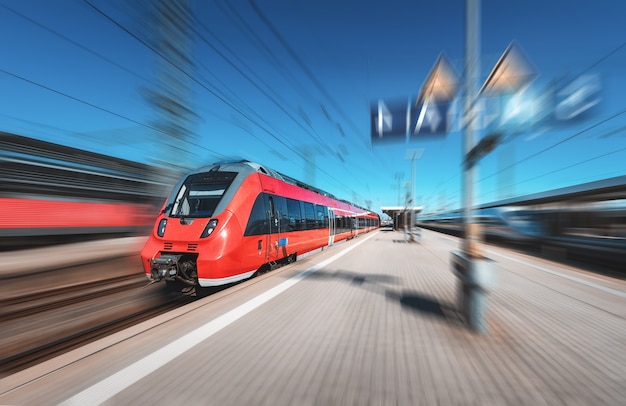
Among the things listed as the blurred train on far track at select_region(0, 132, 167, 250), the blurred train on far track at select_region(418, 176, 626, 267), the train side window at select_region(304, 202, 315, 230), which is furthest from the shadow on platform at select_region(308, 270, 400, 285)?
the blurred train on far track at select_region(0, 132, 167, 250)

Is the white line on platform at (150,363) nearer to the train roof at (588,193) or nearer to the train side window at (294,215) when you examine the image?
the train side window at (294,215)

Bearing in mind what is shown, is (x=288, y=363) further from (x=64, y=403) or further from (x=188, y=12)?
(x=188, y=12)

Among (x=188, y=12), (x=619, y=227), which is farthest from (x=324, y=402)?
(x=619, y=227)

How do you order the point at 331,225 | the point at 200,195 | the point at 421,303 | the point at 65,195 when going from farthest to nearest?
the point at 331,225 → the point at 65,195 → the point at 200,195 → the point at 421,303

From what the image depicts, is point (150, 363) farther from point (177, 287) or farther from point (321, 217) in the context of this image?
point (321, 217)

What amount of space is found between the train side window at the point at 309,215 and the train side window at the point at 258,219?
3060 mm

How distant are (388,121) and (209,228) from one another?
3.96 meters

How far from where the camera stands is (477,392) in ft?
6.14

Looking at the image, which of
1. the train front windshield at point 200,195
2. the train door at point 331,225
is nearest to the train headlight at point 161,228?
the train front windshield at point 200,195

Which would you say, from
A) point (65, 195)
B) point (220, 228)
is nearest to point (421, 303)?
point (220, 228)

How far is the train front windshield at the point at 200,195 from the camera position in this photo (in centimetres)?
543

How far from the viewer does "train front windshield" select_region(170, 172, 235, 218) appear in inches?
214

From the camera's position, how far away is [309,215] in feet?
31.6

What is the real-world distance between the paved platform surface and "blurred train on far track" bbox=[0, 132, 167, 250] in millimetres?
5730
